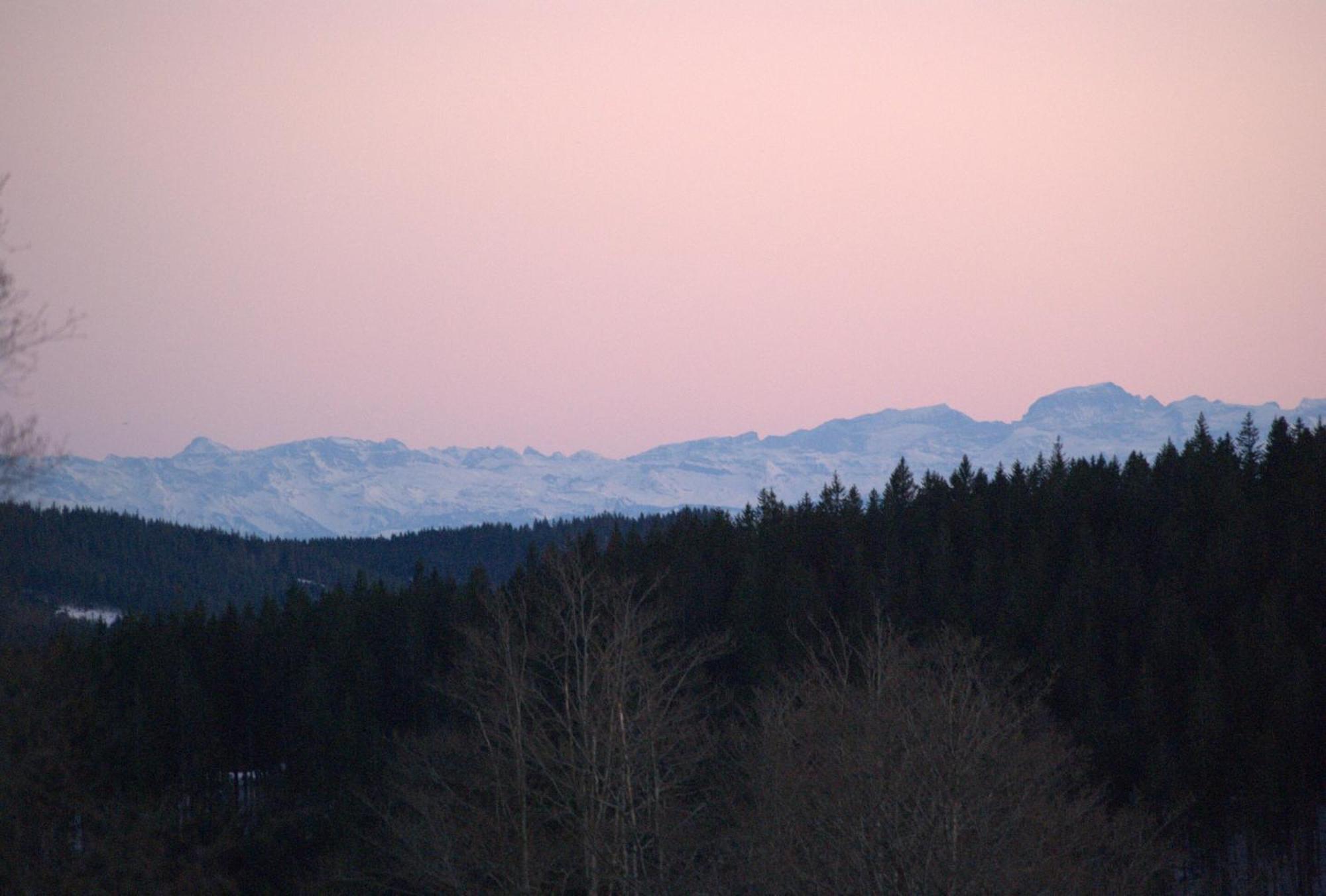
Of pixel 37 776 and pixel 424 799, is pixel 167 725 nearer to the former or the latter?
pixel 424 799

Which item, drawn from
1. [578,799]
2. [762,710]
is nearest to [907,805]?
[578,799]

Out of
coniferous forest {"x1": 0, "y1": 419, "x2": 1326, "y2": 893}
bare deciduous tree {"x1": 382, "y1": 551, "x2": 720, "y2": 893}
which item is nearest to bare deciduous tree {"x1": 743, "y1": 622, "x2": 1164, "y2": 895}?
coniferous forest {"x1": 0, "y1": 419, "x2": 1326, "y2": 893}

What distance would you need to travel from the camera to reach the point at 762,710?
3941 cm

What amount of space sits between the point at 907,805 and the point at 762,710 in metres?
18.3

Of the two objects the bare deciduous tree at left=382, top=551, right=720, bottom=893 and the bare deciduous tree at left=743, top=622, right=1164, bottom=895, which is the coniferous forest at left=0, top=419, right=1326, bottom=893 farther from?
the bare deciduous tree at left=382, top=551, right=720, bottom=893

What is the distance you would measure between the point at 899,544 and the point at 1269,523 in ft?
74.7

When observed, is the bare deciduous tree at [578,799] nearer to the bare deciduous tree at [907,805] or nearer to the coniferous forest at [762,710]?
the coniferous forest at [762,710]

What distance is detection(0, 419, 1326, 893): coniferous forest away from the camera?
19.6 m

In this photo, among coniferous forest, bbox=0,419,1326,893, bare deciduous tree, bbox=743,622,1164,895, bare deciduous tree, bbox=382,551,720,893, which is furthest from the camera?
bare deciduous tree, bbox=382,551,720,893

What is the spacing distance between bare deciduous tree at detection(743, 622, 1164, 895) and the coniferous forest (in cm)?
13

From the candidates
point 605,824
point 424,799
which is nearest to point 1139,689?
point 605,824

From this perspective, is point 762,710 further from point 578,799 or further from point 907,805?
point 907,805

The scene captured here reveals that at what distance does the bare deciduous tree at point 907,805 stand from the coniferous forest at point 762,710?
0.43ft

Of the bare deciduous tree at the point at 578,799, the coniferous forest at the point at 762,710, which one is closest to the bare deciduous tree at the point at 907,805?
the coniferous forest at the point at 762,710
